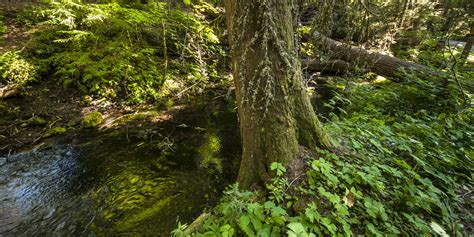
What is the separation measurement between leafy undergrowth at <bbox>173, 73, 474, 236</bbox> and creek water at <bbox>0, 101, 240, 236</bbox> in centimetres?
118

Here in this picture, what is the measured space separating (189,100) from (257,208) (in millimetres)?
5506

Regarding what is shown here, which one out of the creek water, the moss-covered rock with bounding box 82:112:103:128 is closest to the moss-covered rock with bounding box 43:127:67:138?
the creek water

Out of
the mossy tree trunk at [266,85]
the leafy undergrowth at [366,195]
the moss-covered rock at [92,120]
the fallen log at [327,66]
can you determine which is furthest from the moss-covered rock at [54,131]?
the fallen log at [327,66]

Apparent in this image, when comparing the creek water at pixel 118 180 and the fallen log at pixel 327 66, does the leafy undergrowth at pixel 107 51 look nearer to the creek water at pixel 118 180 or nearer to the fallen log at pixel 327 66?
the creek water at pixel 118 180

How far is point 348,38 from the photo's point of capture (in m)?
2.93

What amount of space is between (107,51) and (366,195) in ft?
22.9

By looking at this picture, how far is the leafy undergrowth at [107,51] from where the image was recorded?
606cm

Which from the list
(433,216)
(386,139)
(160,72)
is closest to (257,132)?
(433,216)

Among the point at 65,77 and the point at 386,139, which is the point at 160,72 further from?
the point at 386,139

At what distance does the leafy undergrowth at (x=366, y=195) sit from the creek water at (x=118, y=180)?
1.18 metres

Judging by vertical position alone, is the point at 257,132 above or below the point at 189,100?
above

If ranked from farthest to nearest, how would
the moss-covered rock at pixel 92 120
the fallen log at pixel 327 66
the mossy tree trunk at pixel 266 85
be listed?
the fallen log at pixel 327 66 < the moss-covered rock at pixel 92 120 < the mossy tree trunk at pixel 266 85

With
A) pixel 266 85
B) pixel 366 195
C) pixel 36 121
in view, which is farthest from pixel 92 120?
pixel 366 195

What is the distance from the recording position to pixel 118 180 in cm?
375
